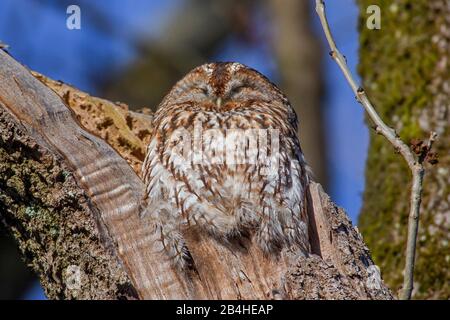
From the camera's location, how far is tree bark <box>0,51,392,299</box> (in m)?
3.40

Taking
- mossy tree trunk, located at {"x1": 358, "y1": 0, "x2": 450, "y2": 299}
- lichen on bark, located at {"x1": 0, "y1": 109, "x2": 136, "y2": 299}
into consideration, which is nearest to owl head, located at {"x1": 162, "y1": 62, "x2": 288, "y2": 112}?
mossy tree trunk, located at {"x1": 358, "y1": 0, "x2": 450, "y2": 299}

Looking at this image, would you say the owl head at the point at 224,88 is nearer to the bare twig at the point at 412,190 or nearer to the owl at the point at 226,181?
the owl at the point at 226,181

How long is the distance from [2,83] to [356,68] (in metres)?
2.23

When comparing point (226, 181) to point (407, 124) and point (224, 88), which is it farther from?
point (407, 124)

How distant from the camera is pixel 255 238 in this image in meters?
3.71

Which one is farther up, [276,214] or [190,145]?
[190,145]

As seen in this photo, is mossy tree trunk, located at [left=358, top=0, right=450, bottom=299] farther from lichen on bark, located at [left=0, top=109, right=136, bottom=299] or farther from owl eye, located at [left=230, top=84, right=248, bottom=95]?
lichen on bark, located at [left=0, top=109, right=136, bottom=299]

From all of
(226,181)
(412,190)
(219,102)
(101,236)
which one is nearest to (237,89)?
(219,102)

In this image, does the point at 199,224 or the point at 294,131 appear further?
the point at 294,131

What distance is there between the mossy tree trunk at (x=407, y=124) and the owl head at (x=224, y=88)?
28.0 inches

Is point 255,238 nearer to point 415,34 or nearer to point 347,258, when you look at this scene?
point 347,258
